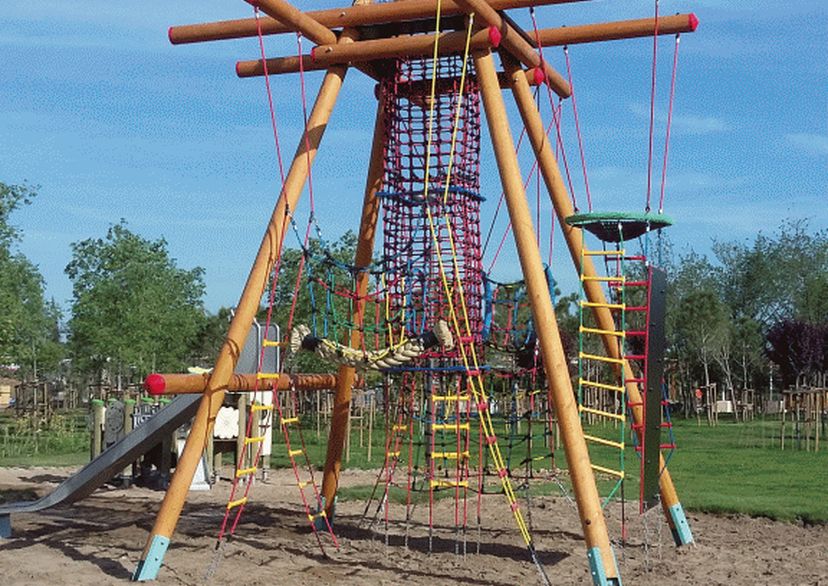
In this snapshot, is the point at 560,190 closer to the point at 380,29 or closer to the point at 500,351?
the point at 500,351

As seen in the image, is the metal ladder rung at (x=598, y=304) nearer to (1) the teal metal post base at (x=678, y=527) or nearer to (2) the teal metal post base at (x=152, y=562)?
(1) the teal metal post base at (x=678, y=527)

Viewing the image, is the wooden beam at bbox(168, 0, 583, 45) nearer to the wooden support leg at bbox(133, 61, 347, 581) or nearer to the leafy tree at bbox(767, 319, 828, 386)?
the wooden support leg at bbox(133, 61, 347, 581)

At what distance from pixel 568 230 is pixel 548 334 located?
2.09 meters

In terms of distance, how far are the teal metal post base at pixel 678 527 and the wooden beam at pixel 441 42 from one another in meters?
4.39

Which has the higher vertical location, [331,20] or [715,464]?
[331,20]

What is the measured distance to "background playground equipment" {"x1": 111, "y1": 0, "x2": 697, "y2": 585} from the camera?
8.49 metres

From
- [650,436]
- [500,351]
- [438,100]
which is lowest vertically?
[650,436]

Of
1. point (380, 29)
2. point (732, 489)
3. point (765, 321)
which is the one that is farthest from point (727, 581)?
point (765, 321)

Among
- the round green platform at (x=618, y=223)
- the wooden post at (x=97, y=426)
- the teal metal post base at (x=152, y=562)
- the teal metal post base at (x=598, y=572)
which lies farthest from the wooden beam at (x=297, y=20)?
the wooden post at (x=97, y=426)

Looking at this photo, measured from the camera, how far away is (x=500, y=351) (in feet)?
32.9

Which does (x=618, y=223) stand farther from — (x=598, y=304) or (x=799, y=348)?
(x=799, y=348)

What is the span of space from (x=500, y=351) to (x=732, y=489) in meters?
7.16

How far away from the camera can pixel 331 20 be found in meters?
10.0

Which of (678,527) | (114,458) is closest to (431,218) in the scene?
(678,527)
